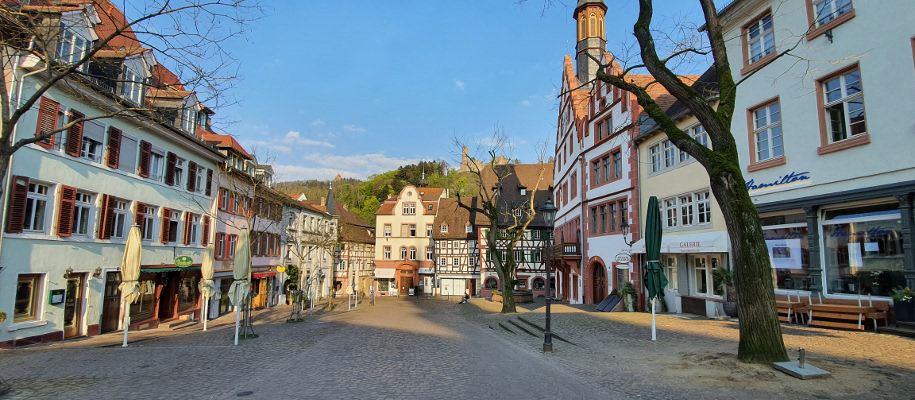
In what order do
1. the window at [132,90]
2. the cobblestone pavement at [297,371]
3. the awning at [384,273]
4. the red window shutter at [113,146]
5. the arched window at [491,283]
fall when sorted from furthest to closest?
the awning at [384,273], the arched window at [491,283], the window at [132,90], the red window shutter at [113,146], the cobblestone pavement at [297,371]

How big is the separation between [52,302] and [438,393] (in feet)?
47.7

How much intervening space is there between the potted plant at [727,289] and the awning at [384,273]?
44.8m

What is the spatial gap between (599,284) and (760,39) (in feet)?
50.9

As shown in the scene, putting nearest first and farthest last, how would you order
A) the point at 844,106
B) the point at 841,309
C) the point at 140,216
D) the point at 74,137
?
the point at 841,309
the point at 844,106
the point at 74,137
the point at 140,216

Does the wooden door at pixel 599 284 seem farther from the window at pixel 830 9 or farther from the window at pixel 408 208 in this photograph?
the window at pixel 408 208

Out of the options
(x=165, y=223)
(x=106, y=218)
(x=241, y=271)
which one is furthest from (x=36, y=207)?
(x=165, y=223)

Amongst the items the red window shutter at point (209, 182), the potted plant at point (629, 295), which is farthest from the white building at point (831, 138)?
the red window shutter at point (209, 182)

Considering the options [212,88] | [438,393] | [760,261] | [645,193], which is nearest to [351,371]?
[438,393]

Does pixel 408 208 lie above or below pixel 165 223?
above

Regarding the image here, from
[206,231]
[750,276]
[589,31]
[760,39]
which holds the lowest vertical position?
[750,276]

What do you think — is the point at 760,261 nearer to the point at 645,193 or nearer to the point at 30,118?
the point at 645,193

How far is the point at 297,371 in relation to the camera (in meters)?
9.59

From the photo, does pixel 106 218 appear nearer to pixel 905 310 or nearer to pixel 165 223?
pixel 165 223

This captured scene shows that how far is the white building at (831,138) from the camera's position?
10914mm
